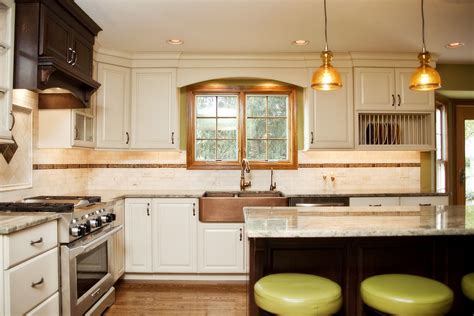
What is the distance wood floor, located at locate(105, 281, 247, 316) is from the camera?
10.3 feet

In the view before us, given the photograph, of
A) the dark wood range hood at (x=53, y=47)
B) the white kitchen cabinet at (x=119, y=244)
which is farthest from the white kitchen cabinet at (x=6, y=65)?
the white kitchen cabinet at (x=119, y=244)

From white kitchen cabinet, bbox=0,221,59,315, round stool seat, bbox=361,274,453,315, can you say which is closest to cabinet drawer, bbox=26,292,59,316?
white kitchen cabinet, bbox=0,221,59,315

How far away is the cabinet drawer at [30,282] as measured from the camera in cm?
193

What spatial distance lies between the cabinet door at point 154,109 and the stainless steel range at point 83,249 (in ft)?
3.41

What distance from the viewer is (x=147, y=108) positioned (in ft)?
13.5

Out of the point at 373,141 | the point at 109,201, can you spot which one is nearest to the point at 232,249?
the point at 109,201

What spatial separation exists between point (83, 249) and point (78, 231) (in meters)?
0.15

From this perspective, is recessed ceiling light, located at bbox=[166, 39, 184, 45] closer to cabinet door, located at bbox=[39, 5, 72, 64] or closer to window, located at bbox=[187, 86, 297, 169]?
window, located at bbox=[187, 86, 297, 169]

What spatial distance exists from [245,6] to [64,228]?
2073mm

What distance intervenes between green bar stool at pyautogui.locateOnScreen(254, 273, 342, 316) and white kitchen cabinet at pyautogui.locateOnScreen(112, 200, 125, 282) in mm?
2128

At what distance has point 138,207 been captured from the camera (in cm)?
381

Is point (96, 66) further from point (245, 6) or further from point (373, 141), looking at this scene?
point (373, 141)

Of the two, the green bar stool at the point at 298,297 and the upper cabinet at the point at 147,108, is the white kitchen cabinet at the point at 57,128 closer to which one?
the upper cabinet at the point at 147,108

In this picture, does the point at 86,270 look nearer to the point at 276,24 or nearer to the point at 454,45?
the point at 276,24
